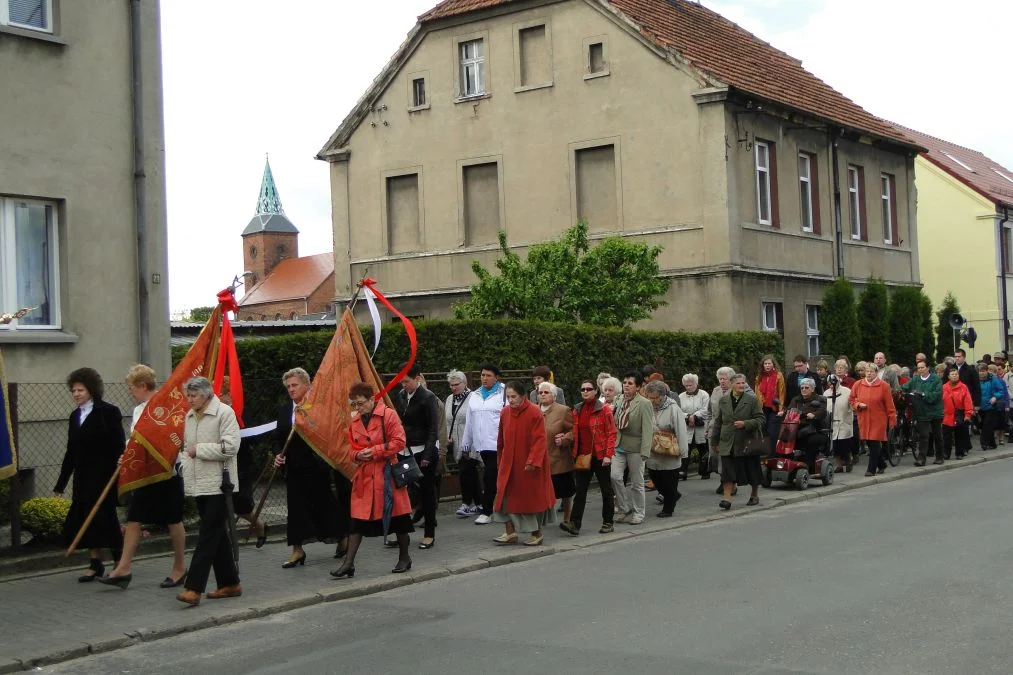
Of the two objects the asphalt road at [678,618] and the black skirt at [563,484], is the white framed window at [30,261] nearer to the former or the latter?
the black skirt at [563,484]

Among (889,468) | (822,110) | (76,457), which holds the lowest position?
(889,468)

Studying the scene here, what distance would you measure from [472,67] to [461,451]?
18078 millimetres

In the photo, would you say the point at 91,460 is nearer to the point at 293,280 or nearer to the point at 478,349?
the point at 478,349

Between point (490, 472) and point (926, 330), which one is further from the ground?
point (926, 330)

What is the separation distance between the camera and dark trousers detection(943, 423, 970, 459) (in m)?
22.9

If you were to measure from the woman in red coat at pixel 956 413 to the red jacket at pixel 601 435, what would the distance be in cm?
1085

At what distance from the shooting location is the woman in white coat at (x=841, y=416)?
64.9 feet

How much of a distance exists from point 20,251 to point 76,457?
463 centimetres

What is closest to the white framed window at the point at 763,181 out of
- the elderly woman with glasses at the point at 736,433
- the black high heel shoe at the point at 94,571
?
the elderly woman with glasses at the point at 736,433

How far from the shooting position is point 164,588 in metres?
10.6

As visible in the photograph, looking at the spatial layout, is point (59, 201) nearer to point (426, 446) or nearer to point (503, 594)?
point (426, 446)

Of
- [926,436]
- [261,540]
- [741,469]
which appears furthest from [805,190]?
[261,540]

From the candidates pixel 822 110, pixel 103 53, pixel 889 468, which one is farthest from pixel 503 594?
pixel 822 110

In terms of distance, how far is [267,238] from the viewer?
5167 inches
